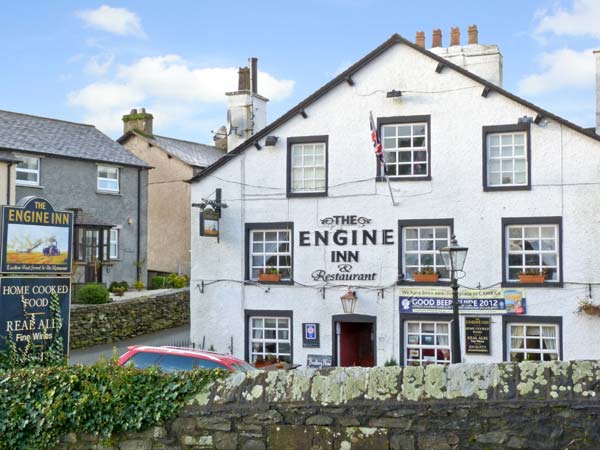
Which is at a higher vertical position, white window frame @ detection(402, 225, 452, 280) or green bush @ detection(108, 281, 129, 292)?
white window frame @ detection(402, 225, 452, 280)

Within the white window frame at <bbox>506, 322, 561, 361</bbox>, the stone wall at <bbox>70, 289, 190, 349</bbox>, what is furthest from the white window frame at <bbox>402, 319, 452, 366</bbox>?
Answer: the stone wall at <bbox>70, 289, 190, 349</bbox>

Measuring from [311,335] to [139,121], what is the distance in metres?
25.7

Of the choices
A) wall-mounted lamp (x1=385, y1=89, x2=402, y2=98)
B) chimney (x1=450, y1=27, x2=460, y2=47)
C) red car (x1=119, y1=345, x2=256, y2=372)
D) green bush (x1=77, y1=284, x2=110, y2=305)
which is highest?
chimney (x1=450, y1=27, x2=460, y2=47)

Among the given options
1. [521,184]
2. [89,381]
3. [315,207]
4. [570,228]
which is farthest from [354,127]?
[89,381]

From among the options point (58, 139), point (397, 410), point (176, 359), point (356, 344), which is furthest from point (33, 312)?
point (58, 139)

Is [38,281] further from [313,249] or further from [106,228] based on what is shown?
[106,228]

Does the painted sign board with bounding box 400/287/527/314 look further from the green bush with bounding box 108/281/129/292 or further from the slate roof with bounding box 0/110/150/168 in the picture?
the slate roof with bounding box 0/110/150/168

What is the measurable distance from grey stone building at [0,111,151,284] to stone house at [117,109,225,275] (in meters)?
3.97

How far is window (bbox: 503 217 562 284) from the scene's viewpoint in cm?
1950

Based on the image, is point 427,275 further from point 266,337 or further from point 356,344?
point 266,337

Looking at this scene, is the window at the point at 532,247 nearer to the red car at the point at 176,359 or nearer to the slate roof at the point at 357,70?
the slate roof at the point at 357,70

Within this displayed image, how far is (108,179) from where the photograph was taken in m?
35.3

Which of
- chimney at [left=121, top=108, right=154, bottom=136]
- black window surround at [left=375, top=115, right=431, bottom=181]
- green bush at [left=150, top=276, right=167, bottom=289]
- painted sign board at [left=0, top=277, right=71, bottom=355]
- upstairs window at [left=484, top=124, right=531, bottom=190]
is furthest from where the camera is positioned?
chimney at [left=121, top=108, right=154, bottom=136]

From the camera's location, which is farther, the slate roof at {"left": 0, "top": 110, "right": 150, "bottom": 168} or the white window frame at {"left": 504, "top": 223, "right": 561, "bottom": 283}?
the slate roof at {"left": 0, "top": 110, "right": 150, "bottom": 168}
